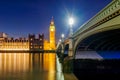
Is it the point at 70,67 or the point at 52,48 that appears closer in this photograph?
the point at 70,67

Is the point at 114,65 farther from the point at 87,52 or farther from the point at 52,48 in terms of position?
the point at 52,48

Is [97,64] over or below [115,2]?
below

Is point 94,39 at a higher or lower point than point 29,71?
higher

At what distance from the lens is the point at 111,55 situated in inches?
1671

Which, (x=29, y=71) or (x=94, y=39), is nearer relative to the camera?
(x=94, y=39)

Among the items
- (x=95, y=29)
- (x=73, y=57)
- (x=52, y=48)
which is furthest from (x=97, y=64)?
(x=52, y=48)

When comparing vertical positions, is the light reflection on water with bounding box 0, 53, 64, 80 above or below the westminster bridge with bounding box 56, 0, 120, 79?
below

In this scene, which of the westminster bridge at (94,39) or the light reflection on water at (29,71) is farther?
the light reflection on water at (29,71)

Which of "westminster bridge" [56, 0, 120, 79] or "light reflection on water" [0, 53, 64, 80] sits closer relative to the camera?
"westminster bridge" [56, 0, 120, 79]

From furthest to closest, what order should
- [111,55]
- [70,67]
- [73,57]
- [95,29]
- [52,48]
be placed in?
[52,48] < [111,55] < [73,57] < [70,67] < [95,29]

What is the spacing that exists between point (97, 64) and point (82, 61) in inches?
125

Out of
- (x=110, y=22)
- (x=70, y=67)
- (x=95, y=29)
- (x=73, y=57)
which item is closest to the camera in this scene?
(x=110, y=22)

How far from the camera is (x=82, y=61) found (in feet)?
140

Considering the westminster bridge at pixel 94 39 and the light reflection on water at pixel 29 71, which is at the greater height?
the westminster bridge at pixel 94 39
